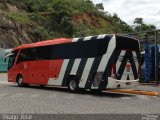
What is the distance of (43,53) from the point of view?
81.7 feet

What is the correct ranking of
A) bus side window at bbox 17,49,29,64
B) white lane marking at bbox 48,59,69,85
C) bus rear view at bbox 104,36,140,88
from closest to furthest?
bus rear view at bbox 104,36,140,88 → white lane marking at bbox 48,59,69,85 → bus side window at bbox 17,49,29,64

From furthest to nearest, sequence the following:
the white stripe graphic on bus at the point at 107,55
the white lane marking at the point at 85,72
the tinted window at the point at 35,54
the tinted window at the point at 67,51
A: the tinted window at the point at 35,54, the white lane marking at the point at 85,72, the tinted window at the point at 67,51, the white stripe graphic on bus at the point at 107,55

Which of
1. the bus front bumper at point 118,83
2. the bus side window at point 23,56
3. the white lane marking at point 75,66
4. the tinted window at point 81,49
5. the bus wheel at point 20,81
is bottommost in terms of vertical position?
the bus wheel at point 20,81

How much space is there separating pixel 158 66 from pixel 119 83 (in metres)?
7.86

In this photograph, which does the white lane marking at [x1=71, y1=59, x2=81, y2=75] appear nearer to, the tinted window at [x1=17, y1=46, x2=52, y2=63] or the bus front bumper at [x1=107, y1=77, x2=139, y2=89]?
the bus front bumper at [x1=107, y1=77, x2=139, y2=89]

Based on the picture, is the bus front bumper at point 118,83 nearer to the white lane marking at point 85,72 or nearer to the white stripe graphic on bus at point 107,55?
the white stripe graphic on bus at point 107,55

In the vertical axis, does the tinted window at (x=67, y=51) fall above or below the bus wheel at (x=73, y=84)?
above

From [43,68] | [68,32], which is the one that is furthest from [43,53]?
[68,32]

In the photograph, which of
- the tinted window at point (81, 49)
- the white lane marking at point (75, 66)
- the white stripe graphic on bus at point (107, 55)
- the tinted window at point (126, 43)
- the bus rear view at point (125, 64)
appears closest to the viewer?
the white stripe graphic on bus at point (107, 55)

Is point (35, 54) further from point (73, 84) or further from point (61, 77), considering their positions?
point (73, 84)

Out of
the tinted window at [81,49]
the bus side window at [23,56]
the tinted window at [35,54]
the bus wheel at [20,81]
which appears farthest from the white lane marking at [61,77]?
the bus wheel at [20,81]

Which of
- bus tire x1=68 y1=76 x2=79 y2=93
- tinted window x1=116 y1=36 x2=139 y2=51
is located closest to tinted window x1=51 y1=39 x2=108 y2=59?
tinted window x1=116 y1=36 x2=139 y2=51

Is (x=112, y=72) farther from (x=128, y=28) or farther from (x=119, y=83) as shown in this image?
(x=128, y=28)


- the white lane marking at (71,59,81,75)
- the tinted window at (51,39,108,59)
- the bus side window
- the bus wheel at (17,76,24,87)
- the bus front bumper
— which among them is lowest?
the bus wheel at (17,76,24,87)
